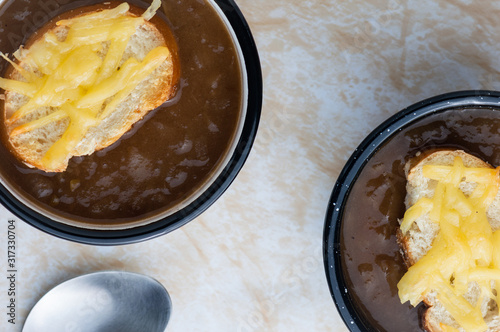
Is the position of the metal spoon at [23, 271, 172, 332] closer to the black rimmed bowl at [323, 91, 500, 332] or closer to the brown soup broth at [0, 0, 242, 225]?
the brown soup broth at [0, 0, 242, 225]

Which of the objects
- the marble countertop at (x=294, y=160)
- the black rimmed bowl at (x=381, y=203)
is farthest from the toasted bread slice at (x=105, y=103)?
the black rimmed bowl at (x=381, y=203)

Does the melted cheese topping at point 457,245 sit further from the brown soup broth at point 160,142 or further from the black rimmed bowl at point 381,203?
the brown soup broth at point 160,142

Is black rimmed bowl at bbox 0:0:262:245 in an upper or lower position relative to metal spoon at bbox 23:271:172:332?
upper

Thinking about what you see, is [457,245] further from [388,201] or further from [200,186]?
[200,186]

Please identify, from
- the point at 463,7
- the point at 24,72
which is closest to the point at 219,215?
the point at 24,72

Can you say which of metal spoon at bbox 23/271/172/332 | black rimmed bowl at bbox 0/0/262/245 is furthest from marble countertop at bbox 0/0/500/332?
black rimmed bowl at bbox 0/0/262/245

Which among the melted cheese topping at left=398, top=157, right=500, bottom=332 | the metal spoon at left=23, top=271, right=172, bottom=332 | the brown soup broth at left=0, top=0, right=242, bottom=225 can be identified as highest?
the brown soup broth at left=0, top=0, right=242, bottom=225

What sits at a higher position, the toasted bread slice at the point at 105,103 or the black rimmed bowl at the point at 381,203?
the toasted bread slice at the point at 105,103
